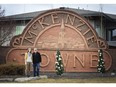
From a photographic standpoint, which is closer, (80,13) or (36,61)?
(36,61)

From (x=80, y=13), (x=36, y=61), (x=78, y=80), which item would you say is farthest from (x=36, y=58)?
(x=80, y=13)

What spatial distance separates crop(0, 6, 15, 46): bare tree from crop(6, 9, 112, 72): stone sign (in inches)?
18.5

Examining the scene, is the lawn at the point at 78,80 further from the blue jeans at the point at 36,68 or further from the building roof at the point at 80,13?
the building roof at the point at 80,13

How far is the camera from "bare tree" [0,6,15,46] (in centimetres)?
1969

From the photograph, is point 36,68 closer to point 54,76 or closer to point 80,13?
point 54,76

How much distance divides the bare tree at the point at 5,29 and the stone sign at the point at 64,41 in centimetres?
47

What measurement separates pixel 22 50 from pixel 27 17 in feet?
6.59

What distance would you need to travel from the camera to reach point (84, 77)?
1842cm

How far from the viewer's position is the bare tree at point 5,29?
19.7 meters

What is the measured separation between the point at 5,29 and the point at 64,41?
286 cm

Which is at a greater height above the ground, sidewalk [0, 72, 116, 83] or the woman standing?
the woman standing

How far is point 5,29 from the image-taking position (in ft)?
65.8

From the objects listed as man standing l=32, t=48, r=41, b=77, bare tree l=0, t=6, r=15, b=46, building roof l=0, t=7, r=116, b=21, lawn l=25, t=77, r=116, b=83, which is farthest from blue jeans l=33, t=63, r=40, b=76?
building roof l=0, t=7, r=116, b=21

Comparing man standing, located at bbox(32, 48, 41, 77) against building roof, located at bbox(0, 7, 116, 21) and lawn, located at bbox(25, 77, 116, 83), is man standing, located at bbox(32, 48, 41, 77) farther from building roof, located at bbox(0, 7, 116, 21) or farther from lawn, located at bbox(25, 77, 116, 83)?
building roof, located at bbox(0, 7, 116, 21)
